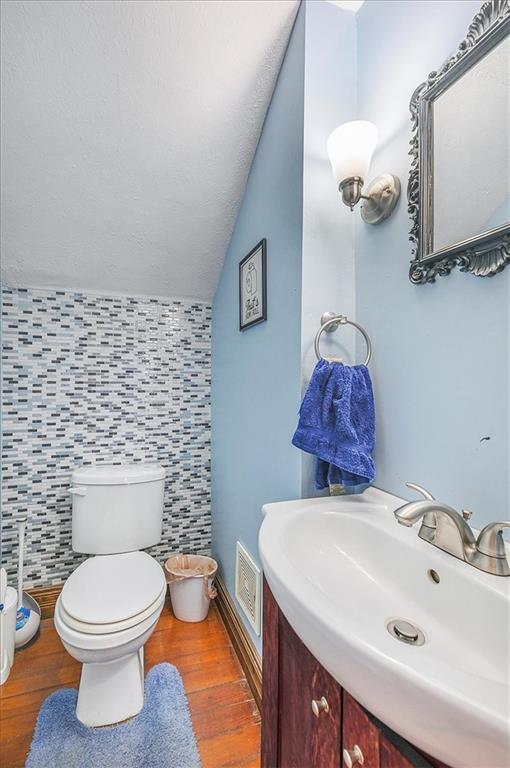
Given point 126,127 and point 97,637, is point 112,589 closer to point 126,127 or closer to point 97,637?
point 97,637

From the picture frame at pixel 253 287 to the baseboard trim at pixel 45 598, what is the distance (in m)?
1.66

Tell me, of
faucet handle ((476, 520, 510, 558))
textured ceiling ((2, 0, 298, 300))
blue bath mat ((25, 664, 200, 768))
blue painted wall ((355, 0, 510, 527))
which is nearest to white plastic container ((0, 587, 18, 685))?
blue bath mat ((25, 664, 200, 768))

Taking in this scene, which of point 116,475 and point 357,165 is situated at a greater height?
point 357,165

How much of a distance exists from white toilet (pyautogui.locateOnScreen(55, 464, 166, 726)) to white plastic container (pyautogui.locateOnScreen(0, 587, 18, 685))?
0.99 feet

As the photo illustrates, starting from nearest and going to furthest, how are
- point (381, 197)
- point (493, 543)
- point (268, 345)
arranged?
point (493, 543) → point (381, 197) → point (268, 345)

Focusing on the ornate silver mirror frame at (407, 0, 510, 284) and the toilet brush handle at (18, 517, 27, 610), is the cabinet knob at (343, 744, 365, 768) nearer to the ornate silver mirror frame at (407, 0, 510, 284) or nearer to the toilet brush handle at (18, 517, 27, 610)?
the ornate silver mirror frame at (407, 0, 510, 284)

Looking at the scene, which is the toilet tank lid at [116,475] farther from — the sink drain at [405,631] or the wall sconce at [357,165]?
the wall sconce at [357,165]

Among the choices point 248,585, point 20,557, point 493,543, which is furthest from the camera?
point 20,557

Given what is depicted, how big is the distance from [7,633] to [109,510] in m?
0.59

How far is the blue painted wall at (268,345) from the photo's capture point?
111 cm

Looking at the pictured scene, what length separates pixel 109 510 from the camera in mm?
1650

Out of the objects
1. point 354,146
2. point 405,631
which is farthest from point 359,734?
point 354,146

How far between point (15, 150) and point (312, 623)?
5.67 ft

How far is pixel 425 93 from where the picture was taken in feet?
2.85
